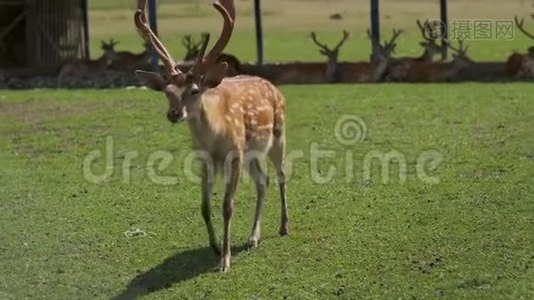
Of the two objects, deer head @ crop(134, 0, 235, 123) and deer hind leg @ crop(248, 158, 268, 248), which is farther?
deer hind leg @ crop(248, 158, 268, 248)

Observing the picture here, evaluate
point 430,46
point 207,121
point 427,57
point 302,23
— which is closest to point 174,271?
point 207,121

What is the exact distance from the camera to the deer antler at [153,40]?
24.1ft

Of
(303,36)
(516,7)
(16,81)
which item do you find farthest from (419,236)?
A: (516,7)

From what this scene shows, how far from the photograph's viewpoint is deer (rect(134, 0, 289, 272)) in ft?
23.9

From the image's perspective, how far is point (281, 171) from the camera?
8.65m

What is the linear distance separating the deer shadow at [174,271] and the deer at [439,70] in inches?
547

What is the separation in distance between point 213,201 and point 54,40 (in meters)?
16.8

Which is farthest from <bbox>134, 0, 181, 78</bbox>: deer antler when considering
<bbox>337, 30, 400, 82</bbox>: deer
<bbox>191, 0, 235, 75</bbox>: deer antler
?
<bbox>337, 30, 400, 82</bbox>: deer

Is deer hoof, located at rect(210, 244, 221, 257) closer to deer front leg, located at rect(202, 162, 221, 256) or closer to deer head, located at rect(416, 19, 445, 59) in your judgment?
deer front leg, located at rect(202, 162, 221, 256)

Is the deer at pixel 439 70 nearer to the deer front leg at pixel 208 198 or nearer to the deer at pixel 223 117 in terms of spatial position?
the deer at pixel 223 117

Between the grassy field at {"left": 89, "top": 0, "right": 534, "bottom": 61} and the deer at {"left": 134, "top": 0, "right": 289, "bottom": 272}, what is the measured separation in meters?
17.7

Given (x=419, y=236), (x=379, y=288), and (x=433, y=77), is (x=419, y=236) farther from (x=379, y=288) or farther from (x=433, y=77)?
(x=433, y=77)

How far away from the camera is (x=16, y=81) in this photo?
2338cm

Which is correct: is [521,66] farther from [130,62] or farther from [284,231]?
[284,231]
